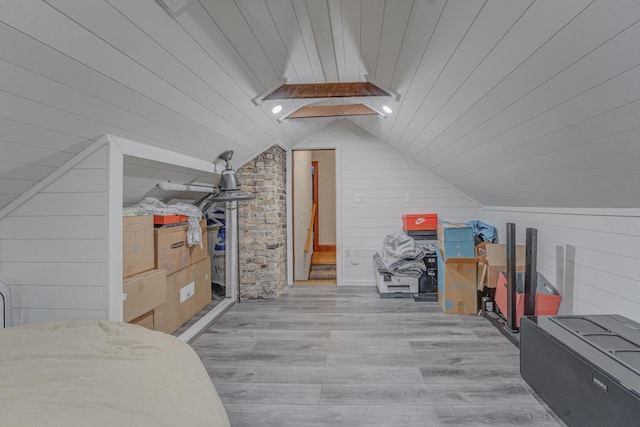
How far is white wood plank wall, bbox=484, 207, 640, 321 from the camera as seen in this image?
68.7 inches

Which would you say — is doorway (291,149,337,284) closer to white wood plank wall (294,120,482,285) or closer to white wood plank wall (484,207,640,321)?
white wood plank wall (294,120,482,285)

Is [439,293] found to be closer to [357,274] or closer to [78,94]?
[357,274]

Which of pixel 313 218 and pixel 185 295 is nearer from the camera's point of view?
pixel 185 295

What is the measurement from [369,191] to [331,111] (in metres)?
1.48

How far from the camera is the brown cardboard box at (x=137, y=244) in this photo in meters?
2.09

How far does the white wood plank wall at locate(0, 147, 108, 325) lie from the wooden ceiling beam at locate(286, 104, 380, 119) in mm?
1721

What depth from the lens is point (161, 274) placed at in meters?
2.37

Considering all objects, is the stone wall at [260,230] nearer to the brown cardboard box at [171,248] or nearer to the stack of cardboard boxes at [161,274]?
the stack of cardboard boxes at [161,274]

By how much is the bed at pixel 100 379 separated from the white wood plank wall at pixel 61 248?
0.32 meters

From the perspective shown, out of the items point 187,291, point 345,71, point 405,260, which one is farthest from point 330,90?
point 187,291

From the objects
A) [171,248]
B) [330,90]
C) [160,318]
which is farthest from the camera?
[171,248]

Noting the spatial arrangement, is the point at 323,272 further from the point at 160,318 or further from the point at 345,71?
the point at 345,71

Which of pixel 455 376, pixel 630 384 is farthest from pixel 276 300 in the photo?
pixel 630 384

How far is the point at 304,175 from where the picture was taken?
479 cm
